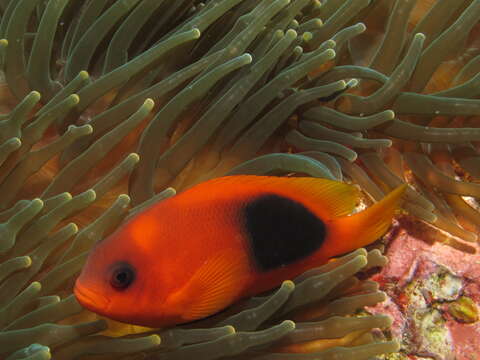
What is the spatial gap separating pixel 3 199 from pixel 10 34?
57cm

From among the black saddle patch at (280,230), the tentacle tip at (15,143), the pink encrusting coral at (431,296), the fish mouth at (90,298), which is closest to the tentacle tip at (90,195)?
the tentacle tip at (15,143)

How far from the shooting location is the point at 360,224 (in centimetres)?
157

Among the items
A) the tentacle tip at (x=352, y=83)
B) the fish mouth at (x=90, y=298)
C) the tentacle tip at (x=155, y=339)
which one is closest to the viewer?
the fish mouth at (x=90, y=298)

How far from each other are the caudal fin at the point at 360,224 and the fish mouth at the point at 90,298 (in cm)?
63

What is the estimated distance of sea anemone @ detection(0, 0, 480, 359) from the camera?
5.30 ft

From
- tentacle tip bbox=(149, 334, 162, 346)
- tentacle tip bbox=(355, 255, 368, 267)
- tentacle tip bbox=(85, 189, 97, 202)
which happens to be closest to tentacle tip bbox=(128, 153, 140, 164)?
tentacle tip bbox=(85, 189, 97, 202)

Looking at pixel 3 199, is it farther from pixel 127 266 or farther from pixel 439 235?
pixel 439 235

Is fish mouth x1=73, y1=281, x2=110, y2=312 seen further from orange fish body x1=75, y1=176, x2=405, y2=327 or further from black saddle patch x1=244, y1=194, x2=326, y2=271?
black saddle patch x1=244, y1=194, x2=326, y2=271

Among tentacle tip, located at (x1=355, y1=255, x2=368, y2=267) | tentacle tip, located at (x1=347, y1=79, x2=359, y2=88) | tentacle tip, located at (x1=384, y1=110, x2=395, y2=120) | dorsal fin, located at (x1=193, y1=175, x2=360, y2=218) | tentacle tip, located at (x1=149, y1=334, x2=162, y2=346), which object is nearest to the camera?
tentacle tip, located at (x1=149, y1=334, x2=162, y2=346)

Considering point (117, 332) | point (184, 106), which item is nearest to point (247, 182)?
point (184, 106)

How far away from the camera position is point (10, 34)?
6.24ft

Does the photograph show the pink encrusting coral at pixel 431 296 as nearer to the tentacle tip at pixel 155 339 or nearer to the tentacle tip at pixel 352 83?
the tentacle tip at pixel 352 83

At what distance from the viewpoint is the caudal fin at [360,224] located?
1.56 m

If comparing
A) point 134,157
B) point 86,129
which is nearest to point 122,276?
point 134,157
